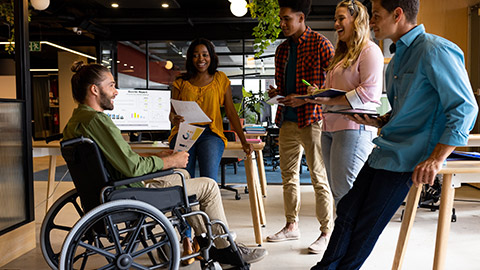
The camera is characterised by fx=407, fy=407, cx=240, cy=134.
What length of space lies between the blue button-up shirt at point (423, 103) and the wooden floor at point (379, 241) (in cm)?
126

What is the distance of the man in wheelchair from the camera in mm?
1923

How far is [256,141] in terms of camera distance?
326cm

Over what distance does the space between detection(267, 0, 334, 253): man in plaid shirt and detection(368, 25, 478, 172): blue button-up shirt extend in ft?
3.59

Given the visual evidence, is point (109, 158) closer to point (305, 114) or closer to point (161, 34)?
point (305, 114)

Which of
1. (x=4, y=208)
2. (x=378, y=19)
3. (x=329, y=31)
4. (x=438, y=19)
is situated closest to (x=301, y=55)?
(x=378, y=19)

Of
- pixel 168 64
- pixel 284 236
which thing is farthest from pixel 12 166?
pixel 168 64

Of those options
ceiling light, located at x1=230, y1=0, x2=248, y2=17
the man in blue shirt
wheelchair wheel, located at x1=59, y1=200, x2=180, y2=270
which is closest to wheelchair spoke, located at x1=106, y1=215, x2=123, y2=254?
wheelchair wheel, located at x1=59, y1=200, x2=180, y2=270

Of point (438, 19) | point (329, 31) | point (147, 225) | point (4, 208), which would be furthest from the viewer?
point (329, 31)

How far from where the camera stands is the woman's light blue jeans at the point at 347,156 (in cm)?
228

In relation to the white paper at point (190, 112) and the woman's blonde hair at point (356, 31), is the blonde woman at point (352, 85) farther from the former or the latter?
the white paper at point (190, 112)

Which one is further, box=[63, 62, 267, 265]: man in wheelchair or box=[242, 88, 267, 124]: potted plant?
box=[242, 88, 267, 124]: potted plant

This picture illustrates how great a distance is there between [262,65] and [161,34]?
2.56 metres

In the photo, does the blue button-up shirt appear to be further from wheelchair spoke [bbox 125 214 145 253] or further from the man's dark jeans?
wheelchair spoke [bbox 125 214 145 253]

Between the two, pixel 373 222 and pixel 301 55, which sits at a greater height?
pixel 301 55
